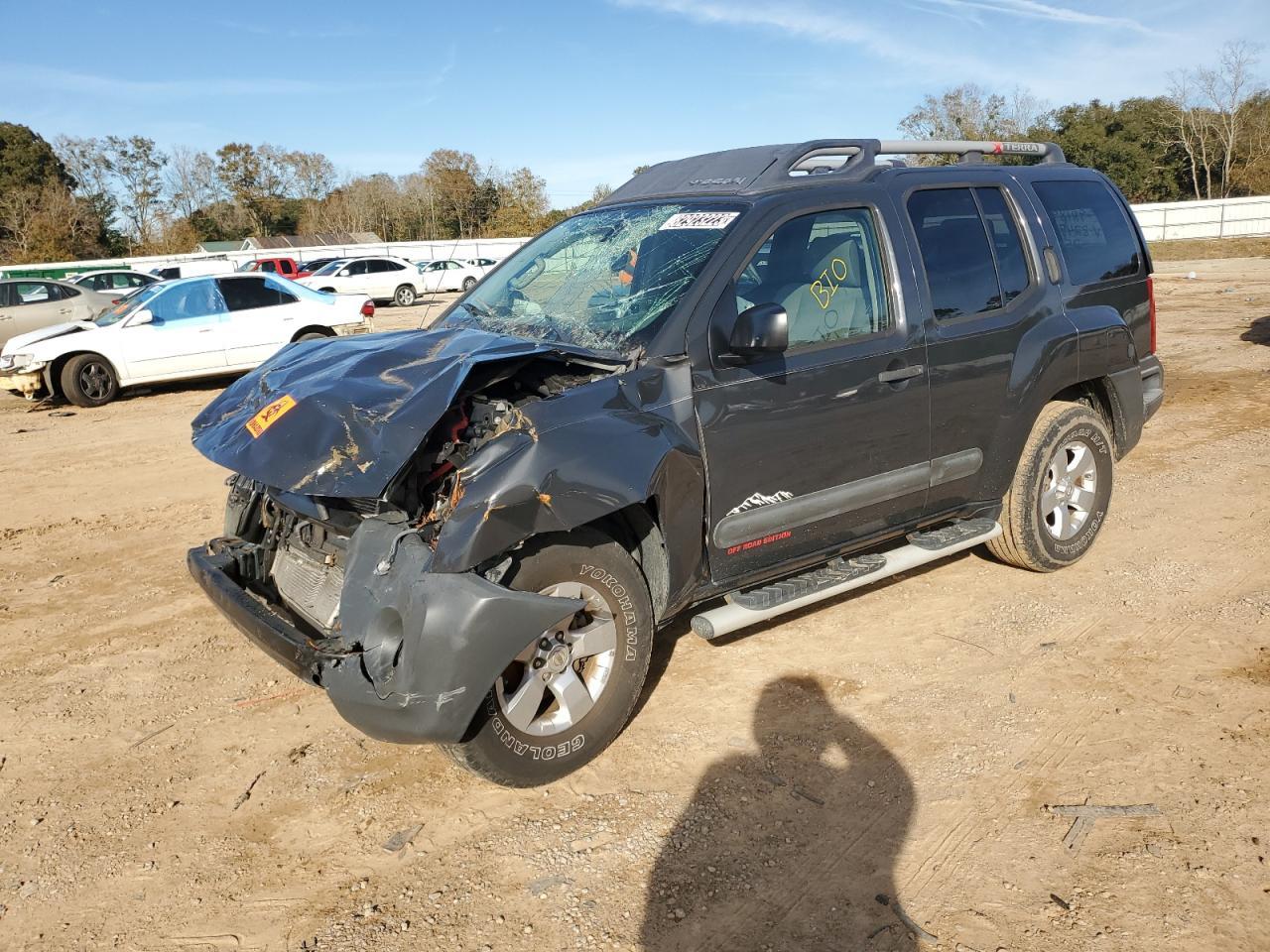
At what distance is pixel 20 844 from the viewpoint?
10.9 feet

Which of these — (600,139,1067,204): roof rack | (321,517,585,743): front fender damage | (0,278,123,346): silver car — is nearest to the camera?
(321,517,585,743): front fender damage

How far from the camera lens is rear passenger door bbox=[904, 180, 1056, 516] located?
457cm

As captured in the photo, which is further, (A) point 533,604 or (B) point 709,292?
(B) point 709,292

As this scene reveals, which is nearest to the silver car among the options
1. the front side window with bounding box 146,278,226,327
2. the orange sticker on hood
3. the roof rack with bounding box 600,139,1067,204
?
the front side window with bounding box 146,278,226,327

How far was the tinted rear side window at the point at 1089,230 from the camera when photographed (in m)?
5.26

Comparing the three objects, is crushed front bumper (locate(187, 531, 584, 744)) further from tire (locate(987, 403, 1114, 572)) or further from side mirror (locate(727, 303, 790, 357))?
tire (locate(987, 403, 1114, 572))

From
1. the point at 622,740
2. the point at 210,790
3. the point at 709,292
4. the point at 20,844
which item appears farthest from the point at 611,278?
the point at 20,844

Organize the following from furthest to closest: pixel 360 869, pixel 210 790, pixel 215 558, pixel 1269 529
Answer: pixel 1269 529
pixel 215 558
pixel 210 790
pixel 360 869

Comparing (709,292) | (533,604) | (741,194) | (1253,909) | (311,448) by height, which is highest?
(741,194)

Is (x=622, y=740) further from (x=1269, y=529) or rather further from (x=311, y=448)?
(x=1269, y=529)

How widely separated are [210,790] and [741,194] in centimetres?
329

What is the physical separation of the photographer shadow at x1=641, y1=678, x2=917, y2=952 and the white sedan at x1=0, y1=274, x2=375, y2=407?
37.0 ft

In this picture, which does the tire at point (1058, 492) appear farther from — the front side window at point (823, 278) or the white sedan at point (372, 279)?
the white sedan at point (372, 279)

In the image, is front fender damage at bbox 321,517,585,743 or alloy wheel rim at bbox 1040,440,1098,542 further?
alloy wheel rim at bbox 1040,440,1098,542
